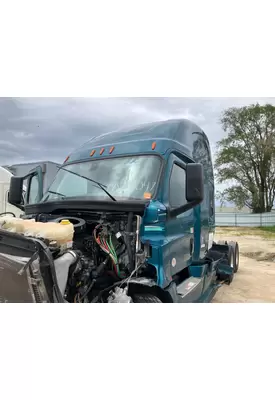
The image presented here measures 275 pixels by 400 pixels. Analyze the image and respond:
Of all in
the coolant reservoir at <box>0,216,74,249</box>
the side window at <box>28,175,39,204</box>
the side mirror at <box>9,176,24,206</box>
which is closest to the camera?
the coolant reservoir at <box>0,216,74,249</box>

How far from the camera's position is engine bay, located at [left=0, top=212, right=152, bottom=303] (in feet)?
7.37

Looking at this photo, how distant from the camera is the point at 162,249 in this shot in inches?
103

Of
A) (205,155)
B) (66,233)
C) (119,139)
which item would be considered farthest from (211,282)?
(66,233)

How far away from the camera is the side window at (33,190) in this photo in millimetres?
3749

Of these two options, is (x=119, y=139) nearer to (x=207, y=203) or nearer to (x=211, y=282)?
(x=207, y=203)

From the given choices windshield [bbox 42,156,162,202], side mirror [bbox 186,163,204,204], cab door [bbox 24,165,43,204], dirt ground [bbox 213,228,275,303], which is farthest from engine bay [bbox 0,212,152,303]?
dirt ground [bbox 213,228,275,303]

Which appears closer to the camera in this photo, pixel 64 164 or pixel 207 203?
pixel 64 164

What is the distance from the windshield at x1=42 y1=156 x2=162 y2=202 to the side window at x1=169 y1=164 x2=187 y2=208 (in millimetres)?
269

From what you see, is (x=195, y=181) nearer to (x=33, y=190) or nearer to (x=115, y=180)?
(x=115, y=180)

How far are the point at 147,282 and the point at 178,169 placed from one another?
1431 millimetres

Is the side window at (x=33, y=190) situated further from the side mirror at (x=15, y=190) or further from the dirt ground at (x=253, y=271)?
the dirt ground at (x=253, y=271)

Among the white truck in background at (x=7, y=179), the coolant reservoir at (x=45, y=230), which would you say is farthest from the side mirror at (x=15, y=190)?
the white truck in background at (x=7, y=179)

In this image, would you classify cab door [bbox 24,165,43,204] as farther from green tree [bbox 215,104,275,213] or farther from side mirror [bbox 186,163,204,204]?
green tree [bbox 215,104,275,213]

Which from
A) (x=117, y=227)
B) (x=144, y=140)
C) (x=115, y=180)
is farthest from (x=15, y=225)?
(x=144, y=140)
